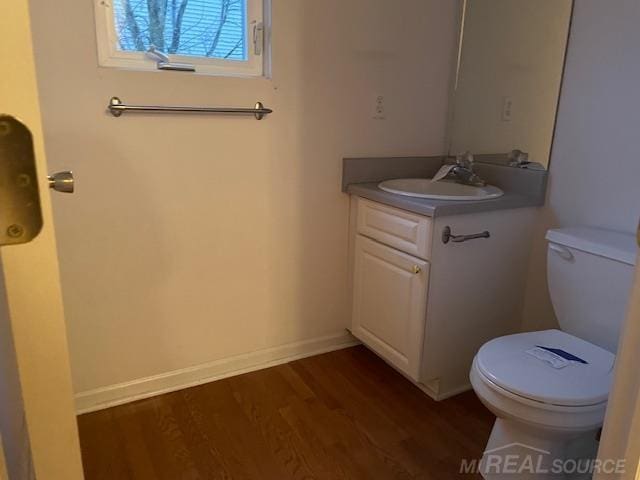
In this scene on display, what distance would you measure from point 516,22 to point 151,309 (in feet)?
6.15

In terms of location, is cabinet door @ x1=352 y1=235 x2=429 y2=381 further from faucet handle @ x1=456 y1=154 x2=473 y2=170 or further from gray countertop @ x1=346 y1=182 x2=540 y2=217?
faucet handle @ x1=456 y1=154 x2=473 y2=170

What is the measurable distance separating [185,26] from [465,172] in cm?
129

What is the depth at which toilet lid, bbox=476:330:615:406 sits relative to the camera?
1.27 meters

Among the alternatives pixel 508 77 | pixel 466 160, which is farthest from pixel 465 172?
pixel 508 77

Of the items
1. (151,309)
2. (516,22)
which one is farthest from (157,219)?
(516,22)

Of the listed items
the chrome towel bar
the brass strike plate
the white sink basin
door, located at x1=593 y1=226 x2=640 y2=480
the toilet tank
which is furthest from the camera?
the white sink basin

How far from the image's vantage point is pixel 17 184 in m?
0.37

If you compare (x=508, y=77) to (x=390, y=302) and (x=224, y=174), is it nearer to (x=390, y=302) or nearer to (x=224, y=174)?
(x=390, y=302)

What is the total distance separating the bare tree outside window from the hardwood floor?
1343 mm

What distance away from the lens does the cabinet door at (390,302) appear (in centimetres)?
183

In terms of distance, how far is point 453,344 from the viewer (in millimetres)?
1917

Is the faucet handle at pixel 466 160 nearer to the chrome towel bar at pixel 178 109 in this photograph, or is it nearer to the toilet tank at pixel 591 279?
the toilet tank at pixel 591 279

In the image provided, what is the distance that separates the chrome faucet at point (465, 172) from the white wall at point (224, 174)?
7.8 inches

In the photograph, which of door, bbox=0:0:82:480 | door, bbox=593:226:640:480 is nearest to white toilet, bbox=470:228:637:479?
door, bbox=593:226:640:480
